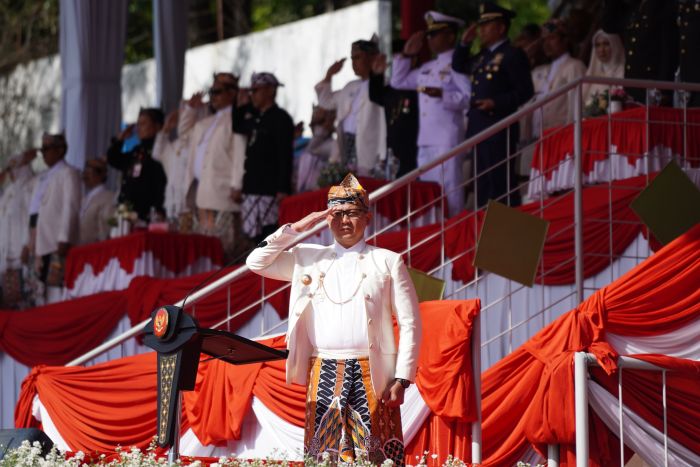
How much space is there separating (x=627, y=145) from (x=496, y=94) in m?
1.28

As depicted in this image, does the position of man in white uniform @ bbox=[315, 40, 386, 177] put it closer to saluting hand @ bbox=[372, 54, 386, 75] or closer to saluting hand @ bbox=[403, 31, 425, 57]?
saluting hand @ bbox=[372, 54, 386, 75]

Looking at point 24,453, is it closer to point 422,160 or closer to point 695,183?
point 695,183

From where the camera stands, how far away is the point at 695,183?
22.4 ft

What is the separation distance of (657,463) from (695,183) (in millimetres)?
1956

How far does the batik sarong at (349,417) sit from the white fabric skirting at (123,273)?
5430mm

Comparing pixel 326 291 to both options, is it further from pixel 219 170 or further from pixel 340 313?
pixel 219 170

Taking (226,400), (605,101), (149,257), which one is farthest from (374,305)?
(149,257)

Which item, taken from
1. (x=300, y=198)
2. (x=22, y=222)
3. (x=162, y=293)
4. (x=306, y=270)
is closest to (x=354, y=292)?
(x=306, y=270)

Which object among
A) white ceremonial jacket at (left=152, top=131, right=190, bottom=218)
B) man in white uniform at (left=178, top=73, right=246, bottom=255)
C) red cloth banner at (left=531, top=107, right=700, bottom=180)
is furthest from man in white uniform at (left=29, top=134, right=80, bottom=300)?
red cloth banner at (left=531, top=107, right=700, bottom=180)

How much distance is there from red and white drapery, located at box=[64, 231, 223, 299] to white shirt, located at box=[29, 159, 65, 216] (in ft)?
5.02

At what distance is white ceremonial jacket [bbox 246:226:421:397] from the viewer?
15.7 feet

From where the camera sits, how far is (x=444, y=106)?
916 cm

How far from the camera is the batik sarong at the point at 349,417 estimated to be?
4742 millimetres

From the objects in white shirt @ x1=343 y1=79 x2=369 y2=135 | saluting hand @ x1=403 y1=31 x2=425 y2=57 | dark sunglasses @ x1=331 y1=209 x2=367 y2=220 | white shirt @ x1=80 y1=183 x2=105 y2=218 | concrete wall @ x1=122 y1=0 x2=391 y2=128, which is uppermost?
concrete wall @ x1=122 y1=0 x2=391 y2=128
